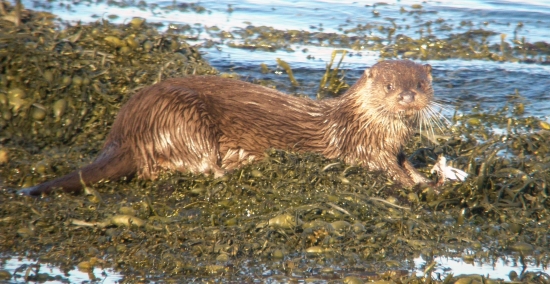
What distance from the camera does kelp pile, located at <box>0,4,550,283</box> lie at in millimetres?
3295

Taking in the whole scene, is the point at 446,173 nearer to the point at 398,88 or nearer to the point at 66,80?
the point at 398,88

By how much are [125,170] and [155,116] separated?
0.33 metres

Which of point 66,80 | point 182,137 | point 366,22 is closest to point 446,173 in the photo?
point 182,137

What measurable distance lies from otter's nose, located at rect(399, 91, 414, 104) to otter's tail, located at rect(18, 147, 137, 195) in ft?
4.85

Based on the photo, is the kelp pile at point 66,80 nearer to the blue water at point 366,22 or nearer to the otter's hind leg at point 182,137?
the otter's hind leg at point 182,137

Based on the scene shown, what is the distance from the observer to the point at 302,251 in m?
3.41

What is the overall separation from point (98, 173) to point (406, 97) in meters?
1.66

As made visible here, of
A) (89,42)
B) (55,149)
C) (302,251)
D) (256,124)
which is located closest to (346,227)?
(302,251)

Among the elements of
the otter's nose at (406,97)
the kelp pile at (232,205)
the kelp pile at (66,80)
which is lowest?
the kelp pile at (232,205)

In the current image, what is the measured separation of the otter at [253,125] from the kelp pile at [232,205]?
14cm

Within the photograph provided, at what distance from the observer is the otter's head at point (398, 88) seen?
14.3 feet

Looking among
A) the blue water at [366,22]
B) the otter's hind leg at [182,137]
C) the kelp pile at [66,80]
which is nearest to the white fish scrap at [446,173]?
the otter's hind leg at [182,137]

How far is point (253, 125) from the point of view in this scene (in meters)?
4.47

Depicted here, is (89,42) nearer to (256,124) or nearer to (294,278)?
(256,124)
